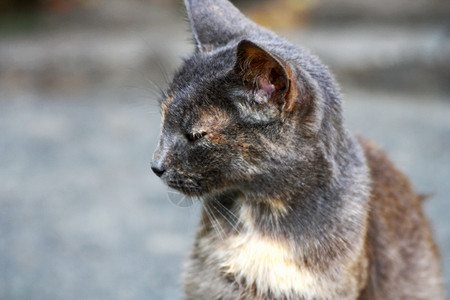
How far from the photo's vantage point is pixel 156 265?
3.19 metres

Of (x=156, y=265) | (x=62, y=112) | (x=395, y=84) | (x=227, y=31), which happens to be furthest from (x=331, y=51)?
(x=227, y=31)

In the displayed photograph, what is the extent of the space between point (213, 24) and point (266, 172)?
62cm

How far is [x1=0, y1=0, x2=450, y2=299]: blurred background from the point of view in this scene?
324 cm

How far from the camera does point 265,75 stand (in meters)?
1.65

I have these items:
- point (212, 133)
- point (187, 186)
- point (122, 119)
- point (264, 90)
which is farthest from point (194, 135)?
point (122, 119)

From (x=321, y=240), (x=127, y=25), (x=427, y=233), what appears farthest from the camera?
(x=127, y=25)

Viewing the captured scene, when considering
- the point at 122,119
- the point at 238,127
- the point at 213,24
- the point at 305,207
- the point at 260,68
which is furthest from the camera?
the point at 122,119

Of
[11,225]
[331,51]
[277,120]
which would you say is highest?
[277,120]

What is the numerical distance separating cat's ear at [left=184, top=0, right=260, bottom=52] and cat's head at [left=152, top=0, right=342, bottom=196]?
18 cm

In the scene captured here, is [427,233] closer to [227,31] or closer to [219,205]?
[219,205]

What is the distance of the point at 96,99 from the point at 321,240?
3.59 metres

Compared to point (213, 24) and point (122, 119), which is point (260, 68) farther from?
point (122, 119)

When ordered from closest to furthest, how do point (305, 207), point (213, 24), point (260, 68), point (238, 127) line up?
point (260, 68) < point (238, 127) < point (305, 207) < point (213, 24)

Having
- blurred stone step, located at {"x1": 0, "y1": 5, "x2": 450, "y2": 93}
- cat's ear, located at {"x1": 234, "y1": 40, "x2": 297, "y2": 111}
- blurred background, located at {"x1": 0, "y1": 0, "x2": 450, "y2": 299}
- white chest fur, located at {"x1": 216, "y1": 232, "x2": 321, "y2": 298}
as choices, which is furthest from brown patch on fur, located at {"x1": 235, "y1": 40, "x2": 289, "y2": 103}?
blurred stone step, located at {"x1": 0, "y1": 5, "x2": 450, "y2": 93}
